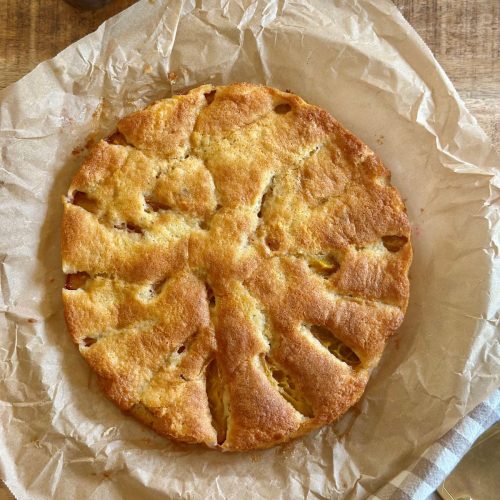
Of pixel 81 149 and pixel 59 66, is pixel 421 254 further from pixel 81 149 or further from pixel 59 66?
pixel 59 66

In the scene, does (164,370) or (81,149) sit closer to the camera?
(164,370)

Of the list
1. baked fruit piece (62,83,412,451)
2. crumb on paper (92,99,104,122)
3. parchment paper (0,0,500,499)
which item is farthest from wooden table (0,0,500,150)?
baked fruit piece (62,83,412,451)

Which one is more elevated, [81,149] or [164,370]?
[81,149]

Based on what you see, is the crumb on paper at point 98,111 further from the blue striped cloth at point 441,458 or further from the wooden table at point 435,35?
the blue striped cloth at point 441,458

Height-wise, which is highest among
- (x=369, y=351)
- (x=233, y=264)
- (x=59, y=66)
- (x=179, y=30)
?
→ (x=179, y=30)

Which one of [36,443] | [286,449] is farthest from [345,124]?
[36,443]

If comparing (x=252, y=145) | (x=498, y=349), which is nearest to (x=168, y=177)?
(x=252, y=145)

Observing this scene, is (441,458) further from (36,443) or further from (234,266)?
(36,443)

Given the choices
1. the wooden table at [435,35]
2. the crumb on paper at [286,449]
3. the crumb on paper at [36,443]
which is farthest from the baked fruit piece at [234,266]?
the wooden table at [435,35]
